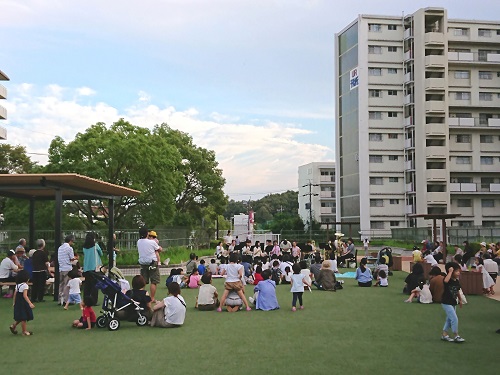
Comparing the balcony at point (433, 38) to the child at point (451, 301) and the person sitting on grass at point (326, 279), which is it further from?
the child at point (451, 301)

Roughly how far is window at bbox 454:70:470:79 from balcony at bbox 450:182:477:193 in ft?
34.2

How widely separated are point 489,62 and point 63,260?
167 ft

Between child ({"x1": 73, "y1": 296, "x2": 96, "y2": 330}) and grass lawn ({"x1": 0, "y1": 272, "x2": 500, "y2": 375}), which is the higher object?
child ({"x1": 73, "y1": 296, "x2": 96, "y2": 330})

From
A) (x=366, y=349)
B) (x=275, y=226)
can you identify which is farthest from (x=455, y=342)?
(x=275, y=226)

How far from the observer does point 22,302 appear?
10.3 meters

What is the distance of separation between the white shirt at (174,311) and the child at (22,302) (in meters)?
2.45

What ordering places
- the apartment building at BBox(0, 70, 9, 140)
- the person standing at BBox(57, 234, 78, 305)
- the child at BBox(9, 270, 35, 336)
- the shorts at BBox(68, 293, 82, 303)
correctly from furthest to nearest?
the apartment building at BBox(0, 70, 9, 140), the person standing at BBox(57, 234, 78, 305), the shorts at BBox(68, 293, 82, 303), the child at BBox(9, 270, 35, 336)

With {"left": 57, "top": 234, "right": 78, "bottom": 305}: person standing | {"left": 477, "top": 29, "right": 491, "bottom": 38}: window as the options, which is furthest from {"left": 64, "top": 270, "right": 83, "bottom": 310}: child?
{"left": 477, "top": 29, "right": 491, "bottom": 38}: window


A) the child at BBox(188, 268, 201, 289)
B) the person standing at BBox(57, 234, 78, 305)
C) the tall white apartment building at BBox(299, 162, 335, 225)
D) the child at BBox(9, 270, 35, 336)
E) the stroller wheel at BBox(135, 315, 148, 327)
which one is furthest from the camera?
the tall white apartment building at BBox(299, 162, 335, 225)

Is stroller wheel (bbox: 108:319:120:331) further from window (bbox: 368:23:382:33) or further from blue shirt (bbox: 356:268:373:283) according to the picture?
window (bbox: 368:23:382:33)

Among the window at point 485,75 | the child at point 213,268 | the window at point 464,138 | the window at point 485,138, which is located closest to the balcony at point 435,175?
the window at point 464,138

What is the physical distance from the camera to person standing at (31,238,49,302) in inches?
593

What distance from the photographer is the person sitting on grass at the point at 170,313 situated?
11102mm

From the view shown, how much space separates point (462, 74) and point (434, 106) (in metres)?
5.38
